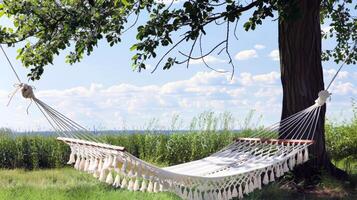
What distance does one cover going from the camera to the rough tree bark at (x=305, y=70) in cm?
504

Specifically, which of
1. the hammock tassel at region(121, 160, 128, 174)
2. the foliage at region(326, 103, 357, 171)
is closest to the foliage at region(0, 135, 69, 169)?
the foliage at region(326, 103, 357, 171)

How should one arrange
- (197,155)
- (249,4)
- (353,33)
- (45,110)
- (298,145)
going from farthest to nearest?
(353,33)
(197,155)
(249,4)
(298,145)
(45,110)

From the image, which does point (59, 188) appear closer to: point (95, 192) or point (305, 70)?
point (95, 192)

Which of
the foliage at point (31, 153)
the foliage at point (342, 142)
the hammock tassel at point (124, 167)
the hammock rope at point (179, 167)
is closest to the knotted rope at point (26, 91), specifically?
the hammock rope at point (179, 167)

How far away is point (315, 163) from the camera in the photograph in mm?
5059

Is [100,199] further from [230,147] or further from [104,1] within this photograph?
[104,1]

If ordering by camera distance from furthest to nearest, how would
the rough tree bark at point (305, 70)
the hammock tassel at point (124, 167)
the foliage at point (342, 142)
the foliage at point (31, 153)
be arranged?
the foliage at point (342, 142), the foliage at point (31, 153), the rough tree bark at point (305, 70), the hammock tassel at point (124, 167)

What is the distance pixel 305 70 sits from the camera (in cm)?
505

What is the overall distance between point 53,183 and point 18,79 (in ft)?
8.43

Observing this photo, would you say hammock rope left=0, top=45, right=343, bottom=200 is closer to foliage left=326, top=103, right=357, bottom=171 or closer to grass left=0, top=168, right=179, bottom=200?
grass left=0, top=168, right=179, bottom=200

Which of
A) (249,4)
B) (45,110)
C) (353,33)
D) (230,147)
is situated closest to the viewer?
(45,110)

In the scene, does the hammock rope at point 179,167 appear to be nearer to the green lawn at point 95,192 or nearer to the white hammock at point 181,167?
the white hammock at point 181,167

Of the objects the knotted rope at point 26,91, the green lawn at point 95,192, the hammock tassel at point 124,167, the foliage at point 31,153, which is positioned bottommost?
the green lawn at point 95,192

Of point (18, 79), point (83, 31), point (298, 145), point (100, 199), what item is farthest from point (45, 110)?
point (83, 31)
